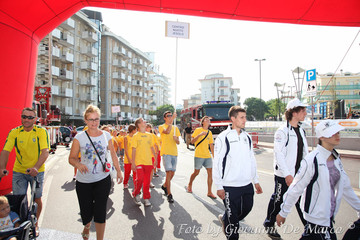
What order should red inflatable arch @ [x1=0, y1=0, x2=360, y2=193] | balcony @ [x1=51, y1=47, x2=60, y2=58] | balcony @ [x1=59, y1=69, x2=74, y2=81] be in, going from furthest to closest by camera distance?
balcony @ [x1=59, y1=69, x2=74, y2=81] < balcony @ [x1=51, y1=47, x2=60, y2=58] < red inflatable arch @ [x1=0, y1=0, x2=360, y2=193]

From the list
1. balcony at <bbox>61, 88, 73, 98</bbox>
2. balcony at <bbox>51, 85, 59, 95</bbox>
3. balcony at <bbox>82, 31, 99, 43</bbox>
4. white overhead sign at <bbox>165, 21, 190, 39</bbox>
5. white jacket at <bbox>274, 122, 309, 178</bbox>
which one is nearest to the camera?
white jacket at <bbox>274, 122, 309, 178</bbox>

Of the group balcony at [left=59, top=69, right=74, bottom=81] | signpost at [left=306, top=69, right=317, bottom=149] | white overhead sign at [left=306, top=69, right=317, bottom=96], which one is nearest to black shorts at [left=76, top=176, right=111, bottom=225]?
signpost at [left=306, top=69, right=317, bottom=149]

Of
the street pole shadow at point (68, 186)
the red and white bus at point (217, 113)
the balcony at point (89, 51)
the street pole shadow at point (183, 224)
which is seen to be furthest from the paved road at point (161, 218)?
the balcony at point (89, 51)

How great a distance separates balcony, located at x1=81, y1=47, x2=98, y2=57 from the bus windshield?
3614 centimetres

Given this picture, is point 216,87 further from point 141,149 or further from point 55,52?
point 141,149

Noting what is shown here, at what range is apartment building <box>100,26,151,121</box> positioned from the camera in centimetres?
5909

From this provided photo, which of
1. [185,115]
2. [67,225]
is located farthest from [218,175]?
[185,115]

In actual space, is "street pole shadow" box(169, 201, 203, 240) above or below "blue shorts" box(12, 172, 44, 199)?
below

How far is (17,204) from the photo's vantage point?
135 inches

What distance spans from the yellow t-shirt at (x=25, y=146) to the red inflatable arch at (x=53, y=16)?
2349 mm

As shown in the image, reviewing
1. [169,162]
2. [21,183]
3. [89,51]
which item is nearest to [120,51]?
[89,51]

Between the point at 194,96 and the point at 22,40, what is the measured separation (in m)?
135

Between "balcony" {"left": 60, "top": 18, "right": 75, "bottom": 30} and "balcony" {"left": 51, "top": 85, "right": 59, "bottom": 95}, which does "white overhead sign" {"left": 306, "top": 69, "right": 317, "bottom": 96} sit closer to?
"balcony" {"left": 51, "top": 85, "right": 59, "bottom": 95}

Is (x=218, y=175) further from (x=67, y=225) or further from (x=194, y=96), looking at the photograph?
(x=194, y=96)
